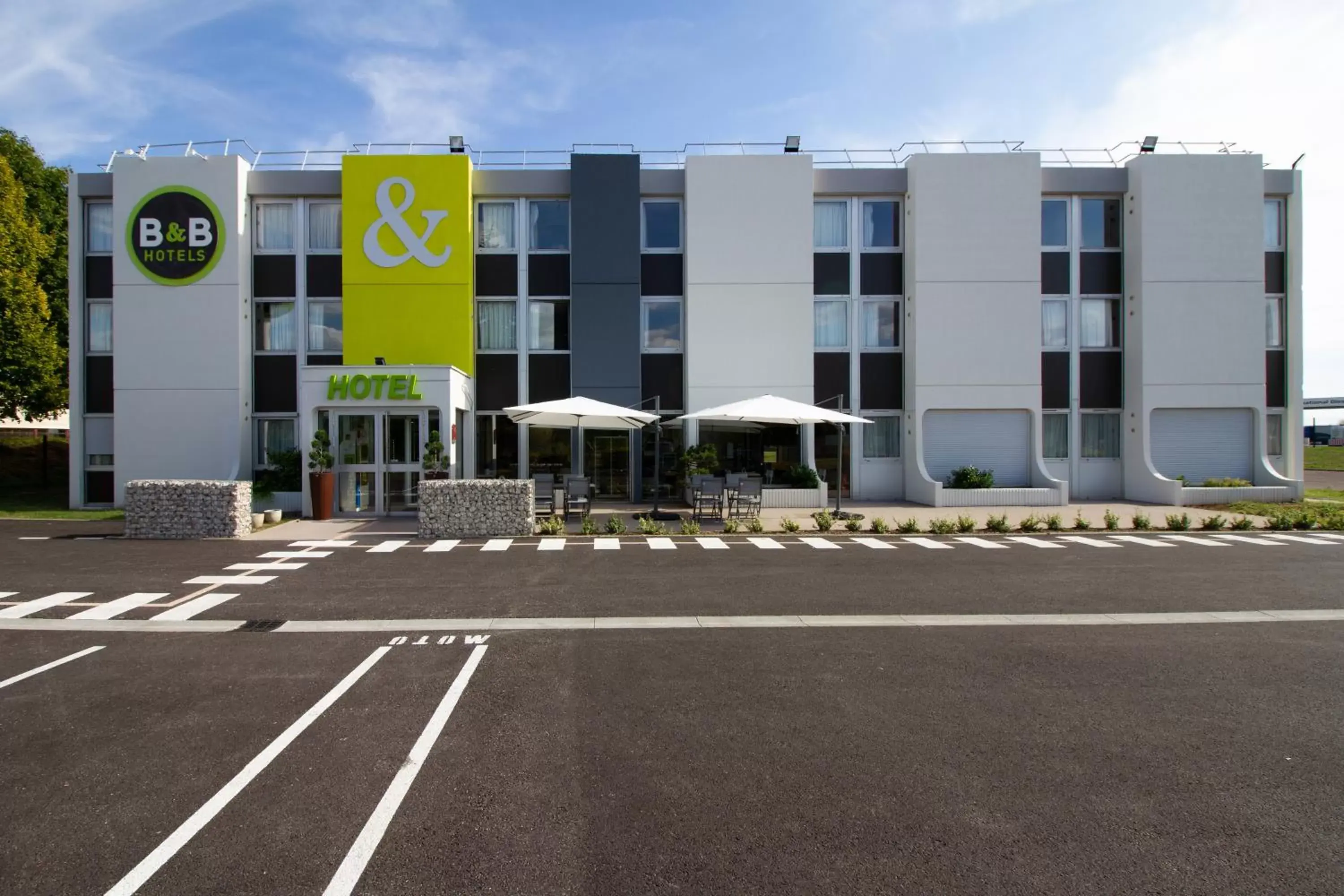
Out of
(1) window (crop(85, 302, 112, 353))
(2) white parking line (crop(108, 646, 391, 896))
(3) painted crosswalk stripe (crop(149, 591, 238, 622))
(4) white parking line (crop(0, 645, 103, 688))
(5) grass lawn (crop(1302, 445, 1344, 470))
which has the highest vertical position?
(1) window (crop(85, 302, 112, 353))

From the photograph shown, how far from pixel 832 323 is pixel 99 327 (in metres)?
21.3

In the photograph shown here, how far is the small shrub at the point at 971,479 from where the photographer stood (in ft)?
62.0

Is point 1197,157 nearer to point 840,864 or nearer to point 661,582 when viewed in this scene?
point 661,582

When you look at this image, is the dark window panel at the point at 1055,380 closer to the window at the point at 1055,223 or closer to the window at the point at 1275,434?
the window at the point at 1055,223

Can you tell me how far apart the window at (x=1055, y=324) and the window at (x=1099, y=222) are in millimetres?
1974

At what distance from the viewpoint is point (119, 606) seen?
25.4 feet

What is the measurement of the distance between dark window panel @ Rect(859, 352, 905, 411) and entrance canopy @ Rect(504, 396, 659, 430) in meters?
7.36

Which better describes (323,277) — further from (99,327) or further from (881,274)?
(881,274)

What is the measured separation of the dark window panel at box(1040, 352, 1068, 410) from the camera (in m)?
20.4

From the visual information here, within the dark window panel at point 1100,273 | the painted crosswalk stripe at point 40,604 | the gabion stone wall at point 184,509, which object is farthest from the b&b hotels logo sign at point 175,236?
the dark window panel at point 1100,273

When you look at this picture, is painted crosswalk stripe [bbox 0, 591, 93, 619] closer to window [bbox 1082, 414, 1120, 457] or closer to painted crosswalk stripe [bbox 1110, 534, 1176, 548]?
painted crosswalk stripe [bbox 1110, 534, 1176, 548]

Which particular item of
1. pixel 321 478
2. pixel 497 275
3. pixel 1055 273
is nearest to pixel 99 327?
pixel 321 478

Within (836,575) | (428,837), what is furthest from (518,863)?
(836,575)

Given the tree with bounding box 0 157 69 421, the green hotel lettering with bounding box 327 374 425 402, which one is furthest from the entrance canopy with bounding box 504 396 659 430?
the tree with bounding box 0 157 69 421
